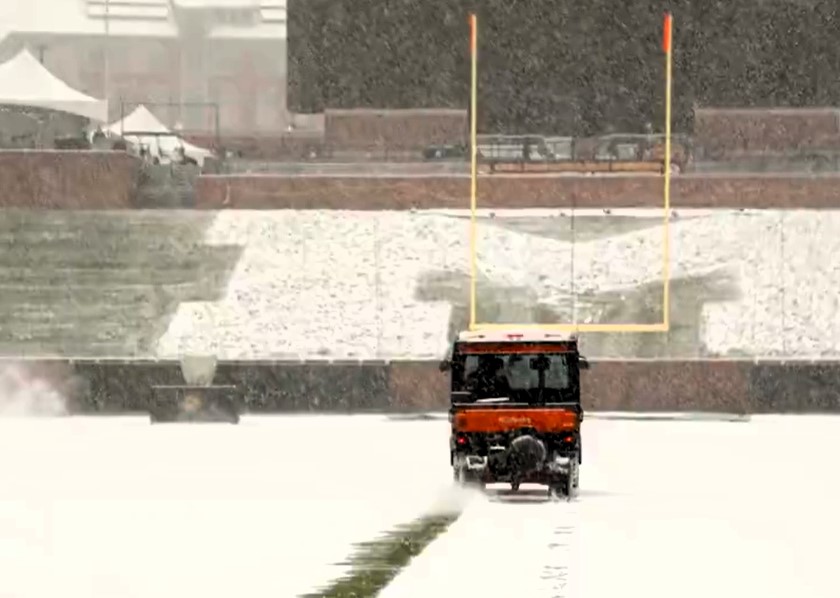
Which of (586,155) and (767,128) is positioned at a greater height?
(767,128)

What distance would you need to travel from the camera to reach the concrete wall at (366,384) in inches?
1487

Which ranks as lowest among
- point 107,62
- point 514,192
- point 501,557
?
point 501,557

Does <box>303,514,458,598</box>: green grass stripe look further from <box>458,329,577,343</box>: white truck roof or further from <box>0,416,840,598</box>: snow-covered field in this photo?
<box>458,329,577,343</box>: white truck roof

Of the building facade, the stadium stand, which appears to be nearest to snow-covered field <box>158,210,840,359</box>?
the stadium stand

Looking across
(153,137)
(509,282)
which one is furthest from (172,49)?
(509,282)

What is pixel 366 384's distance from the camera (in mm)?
38312

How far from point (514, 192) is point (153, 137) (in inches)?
374

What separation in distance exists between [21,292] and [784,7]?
15.0 metres

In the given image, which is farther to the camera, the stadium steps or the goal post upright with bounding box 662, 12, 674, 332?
the stadium steps

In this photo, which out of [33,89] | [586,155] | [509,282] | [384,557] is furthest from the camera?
[33,89]

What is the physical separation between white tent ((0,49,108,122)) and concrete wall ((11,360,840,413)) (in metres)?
14.2

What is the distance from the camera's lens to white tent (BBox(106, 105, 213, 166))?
4572 centimetres

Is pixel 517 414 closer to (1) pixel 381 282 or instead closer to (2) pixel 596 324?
(2) pixel 596 324

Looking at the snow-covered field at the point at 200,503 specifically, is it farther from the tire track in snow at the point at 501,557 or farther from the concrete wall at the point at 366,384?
the concrete wall at the point at 366,384
